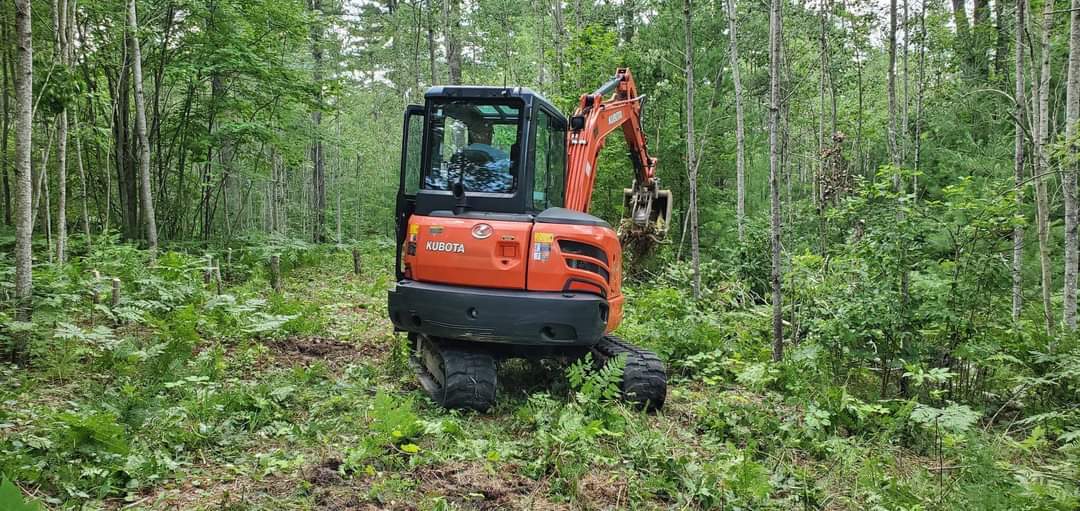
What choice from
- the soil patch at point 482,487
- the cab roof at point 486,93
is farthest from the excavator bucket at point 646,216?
the soil patch at point 482,487

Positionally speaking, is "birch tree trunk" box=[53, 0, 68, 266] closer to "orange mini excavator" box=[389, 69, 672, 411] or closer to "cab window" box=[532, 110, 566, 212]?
"orange mini excavator" box=[389, 69, 672, 411]

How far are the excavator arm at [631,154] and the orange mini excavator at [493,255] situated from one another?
1.10ft

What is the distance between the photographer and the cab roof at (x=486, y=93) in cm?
527

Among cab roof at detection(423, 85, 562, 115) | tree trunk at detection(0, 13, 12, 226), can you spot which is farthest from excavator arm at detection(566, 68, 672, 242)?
tree trunk at detection(0, 13, 12, 226)

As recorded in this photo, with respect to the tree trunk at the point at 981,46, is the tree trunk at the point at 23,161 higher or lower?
lower

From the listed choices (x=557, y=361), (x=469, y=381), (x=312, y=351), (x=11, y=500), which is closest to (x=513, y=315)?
(x=469, y=381)

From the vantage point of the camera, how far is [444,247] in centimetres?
508

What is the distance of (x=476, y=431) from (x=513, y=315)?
3.03 feet

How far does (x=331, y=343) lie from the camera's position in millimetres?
7273

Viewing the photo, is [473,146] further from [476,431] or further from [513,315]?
[476,431]

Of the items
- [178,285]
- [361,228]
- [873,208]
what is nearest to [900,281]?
[873,208]

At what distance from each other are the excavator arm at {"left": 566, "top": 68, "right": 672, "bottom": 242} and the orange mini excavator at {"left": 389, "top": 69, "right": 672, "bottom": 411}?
34 cm

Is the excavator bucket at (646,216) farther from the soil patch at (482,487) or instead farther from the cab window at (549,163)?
the soil patch at (482,487)

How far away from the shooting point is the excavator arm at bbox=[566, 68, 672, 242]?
633cm
